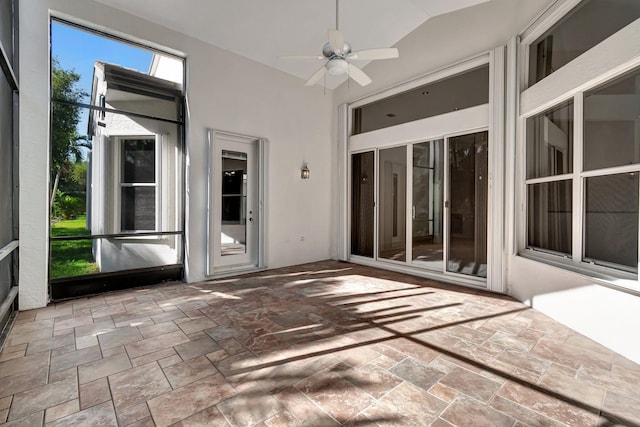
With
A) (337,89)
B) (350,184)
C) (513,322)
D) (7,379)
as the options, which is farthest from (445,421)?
(337,89)

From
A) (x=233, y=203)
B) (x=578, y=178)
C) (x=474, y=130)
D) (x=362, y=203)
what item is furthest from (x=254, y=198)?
(x=578, y=178)

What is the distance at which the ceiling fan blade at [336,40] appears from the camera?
3.15 metres

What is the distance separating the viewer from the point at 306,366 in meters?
2.29

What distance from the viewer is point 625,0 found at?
267cm

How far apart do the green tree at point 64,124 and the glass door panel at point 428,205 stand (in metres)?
5.13

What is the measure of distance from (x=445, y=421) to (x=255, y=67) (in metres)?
5.65

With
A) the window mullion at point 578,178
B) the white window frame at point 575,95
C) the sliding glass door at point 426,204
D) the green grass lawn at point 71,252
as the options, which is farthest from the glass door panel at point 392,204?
the green grass lawn at point 71,252

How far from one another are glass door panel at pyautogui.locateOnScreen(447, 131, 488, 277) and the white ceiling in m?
2.14

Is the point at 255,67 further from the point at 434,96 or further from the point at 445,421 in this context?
the point at 445,421

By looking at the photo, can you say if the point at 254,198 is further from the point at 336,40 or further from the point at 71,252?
the point at 336,40

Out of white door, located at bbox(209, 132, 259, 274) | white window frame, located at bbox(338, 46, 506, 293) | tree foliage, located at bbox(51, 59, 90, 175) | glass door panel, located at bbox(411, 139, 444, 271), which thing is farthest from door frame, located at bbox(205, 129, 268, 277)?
glass door panel, located at bbox(411, 139, 444, 271)

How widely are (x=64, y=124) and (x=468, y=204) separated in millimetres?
5768

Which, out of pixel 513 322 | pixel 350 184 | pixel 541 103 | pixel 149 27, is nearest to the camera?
pixel 513 322

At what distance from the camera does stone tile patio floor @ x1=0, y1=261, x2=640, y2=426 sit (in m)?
1.78
